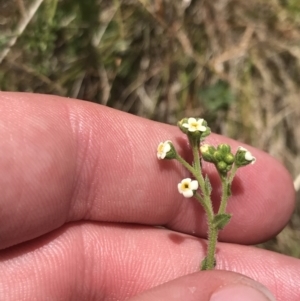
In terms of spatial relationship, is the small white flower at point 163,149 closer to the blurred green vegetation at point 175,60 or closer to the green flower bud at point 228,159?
the green flower bud at point 228,159

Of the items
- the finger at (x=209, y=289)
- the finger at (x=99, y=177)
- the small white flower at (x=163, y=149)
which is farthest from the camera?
the small white flower at (x=163, y=149)

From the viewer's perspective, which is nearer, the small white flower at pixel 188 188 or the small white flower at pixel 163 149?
the small white flower at pixel 188 188

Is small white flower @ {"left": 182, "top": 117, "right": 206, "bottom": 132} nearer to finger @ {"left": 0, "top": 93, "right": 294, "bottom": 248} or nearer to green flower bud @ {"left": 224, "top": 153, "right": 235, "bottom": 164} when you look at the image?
green flower bud @ {"left": 224, "top": 153, "right": 235, "bottom": 164}

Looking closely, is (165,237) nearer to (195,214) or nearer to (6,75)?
(195,214)

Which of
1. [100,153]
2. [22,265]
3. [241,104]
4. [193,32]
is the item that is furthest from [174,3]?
[22,265]

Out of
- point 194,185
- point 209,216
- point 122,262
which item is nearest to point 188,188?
point 194,185

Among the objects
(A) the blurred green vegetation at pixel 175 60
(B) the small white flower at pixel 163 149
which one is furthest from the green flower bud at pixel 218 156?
(A) the blurred green vegetation at pixel 175 60
